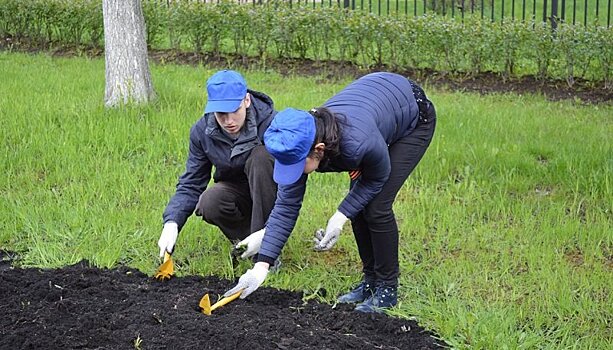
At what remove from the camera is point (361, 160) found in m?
4.01

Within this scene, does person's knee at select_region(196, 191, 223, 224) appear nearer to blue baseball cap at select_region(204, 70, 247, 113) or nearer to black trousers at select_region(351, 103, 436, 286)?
blue baseball cap at select_region(204, 70, 247, 113)

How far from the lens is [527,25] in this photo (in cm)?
985

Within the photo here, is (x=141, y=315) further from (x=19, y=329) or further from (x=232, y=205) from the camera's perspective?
(x=232, y=205)

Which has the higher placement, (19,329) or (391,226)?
(391,226)

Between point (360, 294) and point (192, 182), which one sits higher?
point (192, 182)

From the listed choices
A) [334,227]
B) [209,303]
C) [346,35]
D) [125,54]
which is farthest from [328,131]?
[346,35]

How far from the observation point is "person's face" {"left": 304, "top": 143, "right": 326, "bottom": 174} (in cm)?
386

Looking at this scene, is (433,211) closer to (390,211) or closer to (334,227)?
(390,211)

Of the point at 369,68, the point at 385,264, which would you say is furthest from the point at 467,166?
the point at 369,68

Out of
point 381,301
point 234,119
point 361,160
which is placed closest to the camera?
point 361,160

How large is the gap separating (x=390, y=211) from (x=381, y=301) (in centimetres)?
47

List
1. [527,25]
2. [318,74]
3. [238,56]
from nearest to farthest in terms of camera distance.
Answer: [527,25] < [318,74] < [238,56]

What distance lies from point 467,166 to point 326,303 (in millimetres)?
2257

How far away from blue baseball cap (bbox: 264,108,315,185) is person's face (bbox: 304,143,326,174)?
0.05 m
